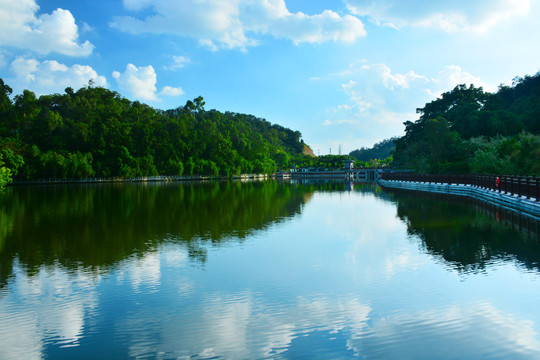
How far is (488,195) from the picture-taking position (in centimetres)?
2658

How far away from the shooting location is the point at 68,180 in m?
68.2

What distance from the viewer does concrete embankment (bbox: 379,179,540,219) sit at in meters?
19.1

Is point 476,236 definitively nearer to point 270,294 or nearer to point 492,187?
point 270,294

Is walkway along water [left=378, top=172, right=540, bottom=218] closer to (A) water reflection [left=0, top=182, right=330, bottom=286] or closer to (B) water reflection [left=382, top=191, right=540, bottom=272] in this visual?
(B) water reflection [left=382, top=191, right=540, bottom=272]

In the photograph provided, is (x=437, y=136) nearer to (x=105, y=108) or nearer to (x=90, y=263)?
(x=90, y=263)

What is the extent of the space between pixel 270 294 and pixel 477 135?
180ft

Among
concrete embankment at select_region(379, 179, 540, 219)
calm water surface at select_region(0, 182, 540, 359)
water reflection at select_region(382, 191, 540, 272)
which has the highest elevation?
concrete embankment at select_region(379, 179, 540, 219)

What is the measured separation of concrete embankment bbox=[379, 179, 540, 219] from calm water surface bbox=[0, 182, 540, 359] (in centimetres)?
526

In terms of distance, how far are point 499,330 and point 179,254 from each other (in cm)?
731

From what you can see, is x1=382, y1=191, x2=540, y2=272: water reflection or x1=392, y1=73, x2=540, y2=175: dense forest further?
x1=392, y1=73, x2=540, y2=175: dense forest

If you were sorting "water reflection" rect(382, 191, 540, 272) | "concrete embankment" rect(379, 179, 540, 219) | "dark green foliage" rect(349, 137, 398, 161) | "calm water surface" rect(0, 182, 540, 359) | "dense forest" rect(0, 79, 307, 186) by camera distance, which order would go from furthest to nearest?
"dark green foliage" rect(349, 137, 398, 161) < "dense forest" rect(0, 79, 307, 186) < "concrete embankment" rect(379, 179, 540, 219) < "water reflection" rect(382, 191, 540, 272) < "calm water surface" rect(0, 182, 540, 359)

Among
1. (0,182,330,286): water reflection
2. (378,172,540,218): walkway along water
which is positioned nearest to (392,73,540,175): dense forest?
(378,172,540,218): walkway along water

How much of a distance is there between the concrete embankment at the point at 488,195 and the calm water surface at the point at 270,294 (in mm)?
5255

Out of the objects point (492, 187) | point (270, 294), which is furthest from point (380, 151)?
point (270, 294)
